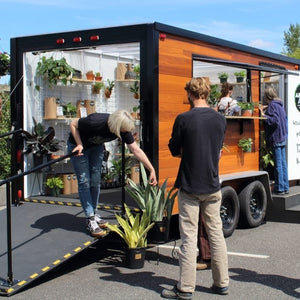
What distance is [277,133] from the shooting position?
7.88 metres

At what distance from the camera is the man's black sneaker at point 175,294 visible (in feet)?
14.7

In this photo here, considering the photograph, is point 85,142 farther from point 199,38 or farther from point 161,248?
point 199,38

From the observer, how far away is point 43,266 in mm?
4977

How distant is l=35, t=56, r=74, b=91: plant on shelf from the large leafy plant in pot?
102 inches

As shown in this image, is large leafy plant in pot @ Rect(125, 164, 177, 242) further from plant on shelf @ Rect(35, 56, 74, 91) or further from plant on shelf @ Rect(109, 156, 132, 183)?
plant on shelf @ Rect(109, 156, 132, 183)

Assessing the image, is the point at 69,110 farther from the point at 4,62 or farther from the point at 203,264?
the point at 203,264

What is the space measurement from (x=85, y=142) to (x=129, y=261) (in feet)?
4.48

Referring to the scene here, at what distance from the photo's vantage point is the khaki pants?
14.7 ft

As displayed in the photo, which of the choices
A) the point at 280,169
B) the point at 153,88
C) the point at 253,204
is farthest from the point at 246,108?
the point at 153,88

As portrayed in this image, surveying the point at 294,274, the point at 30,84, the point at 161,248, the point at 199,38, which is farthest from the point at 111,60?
the point at 294,274

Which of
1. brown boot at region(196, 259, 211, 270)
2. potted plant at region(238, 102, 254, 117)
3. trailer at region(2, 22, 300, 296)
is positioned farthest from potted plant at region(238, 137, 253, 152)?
brown boot at region(196, 259, 211, 270)

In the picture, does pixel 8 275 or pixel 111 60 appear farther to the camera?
pixel 111 60

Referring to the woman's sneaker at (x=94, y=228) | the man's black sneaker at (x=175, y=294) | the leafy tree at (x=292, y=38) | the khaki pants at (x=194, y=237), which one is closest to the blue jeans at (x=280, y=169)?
the woman's sneaker at (x=94, y=228)

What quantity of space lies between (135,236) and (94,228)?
0.45 metres
